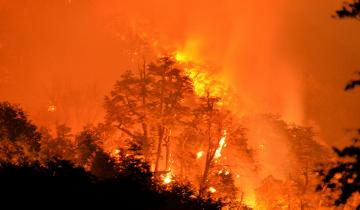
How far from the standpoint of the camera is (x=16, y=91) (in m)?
117

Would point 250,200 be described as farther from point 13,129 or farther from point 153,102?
point 13,129

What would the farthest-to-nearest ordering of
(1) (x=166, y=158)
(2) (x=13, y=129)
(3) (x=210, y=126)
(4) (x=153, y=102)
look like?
(1) (x=166, y=158) < (4) (x=153, y=102) < (3) (x=210, y=126) < (2) (x=13, y=129)

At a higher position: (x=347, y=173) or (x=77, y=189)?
(x=77, y=189)

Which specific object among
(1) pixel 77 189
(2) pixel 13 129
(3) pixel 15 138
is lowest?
(1) pixel 77 189

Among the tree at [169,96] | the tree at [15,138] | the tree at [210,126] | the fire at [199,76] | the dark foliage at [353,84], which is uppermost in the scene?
the fire at [199,76]

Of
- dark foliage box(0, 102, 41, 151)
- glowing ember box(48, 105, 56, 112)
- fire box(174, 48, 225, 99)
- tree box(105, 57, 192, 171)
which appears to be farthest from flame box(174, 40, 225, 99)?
glowing ember box(48, 105, 56, 112)

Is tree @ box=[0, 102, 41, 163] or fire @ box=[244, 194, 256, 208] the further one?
fire @ box=[244, 194, 256, 208]

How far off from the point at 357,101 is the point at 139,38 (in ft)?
227

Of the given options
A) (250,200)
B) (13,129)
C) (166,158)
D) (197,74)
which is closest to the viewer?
(13,129)

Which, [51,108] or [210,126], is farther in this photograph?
[51,108]

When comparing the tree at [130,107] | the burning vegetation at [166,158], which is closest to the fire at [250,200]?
the burning vegetation at [166,158]

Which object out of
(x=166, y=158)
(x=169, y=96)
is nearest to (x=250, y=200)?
(x=166, y=158)

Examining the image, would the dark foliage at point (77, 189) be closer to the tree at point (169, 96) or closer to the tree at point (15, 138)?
the tree at point (15, 138)

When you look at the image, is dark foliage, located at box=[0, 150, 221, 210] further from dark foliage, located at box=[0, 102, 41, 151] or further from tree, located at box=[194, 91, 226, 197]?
tree, located at box=[194, 91, 226, 197]
